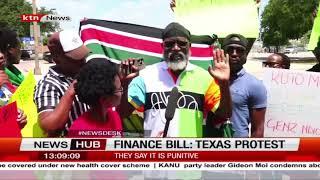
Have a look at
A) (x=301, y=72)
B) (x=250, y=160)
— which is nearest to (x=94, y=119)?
(x=250, y=160)

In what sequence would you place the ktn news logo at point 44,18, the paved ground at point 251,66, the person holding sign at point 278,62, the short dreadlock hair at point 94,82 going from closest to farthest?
the short dreadlock hair at point 94,82 → the ktn news logo at point 44,18 → the person holding sign at point 278,62 → the paved ground at point 251,66

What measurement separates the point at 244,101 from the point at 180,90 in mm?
556

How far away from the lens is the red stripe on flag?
12.0 feet

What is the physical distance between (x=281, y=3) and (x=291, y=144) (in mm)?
44018

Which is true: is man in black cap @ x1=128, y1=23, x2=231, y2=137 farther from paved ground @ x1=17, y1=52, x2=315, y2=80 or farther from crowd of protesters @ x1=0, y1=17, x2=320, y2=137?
paved ground @ x1=17, y1=52, x2=315, y2=80

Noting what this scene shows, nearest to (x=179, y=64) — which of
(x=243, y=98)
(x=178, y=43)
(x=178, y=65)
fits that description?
Answer: (x=178, y=65)

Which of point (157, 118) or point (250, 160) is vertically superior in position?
point (157, 118)

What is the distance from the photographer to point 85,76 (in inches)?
116

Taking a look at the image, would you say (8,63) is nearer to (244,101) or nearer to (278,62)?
(244,101)

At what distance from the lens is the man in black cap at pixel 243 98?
3.47 m

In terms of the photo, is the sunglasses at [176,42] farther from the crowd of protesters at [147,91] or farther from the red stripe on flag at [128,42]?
the red stripe on flag at [128,42]

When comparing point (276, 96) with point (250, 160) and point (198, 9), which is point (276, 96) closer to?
point (250, 160)

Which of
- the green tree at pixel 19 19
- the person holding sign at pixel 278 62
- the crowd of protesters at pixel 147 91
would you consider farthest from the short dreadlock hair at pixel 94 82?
the person holding sign at pixel 278 62

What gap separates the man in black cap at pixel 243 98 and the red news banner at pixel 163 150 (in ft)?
1.41
